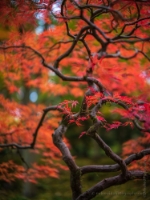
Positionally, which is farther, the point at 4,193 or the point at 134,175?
the point at 4,193

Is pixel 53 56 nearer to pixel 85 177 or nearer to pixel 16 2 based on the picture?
pixel 16 2

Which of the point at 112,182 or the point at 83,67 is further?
the point at 83,67

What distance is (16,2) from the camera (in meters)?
3.25

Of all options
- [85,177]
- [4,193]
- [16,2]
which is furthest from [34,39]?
[85,177]

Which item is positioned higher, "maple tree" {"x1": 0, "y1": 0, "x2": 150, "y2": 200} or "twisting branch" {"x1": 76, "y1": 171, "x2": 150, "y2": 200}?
"maple tree" {"x1": 0, "y1": 0, "x2": 150, "y2": 200}

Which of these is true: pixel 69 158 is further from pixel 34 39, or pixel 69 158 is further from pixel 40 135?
pixel 34 39

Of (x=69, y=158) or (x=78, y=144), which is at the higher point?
(x=69, y=158)

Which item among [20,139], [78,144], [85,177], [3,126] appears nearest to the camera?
[3,126]

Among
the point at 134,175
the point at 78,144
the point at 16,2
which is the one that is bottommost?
the point at 78,144

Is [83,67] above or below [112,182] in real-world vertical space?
above

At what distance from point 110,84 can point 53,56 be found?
160 centimetres

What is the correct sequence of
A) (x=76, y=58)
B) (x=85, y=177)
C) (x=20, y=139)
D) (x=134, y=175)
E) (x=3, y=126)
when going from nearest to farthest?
(x=134, y=175), (x=3, y=126), (x=20, y=139), (x=76, y=58), (x=85, y=177)

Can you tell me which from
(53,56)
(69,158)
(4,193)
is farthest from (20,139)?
(69,158)

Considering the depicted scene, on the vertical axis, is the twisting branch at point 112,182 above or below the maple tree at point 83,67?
below
